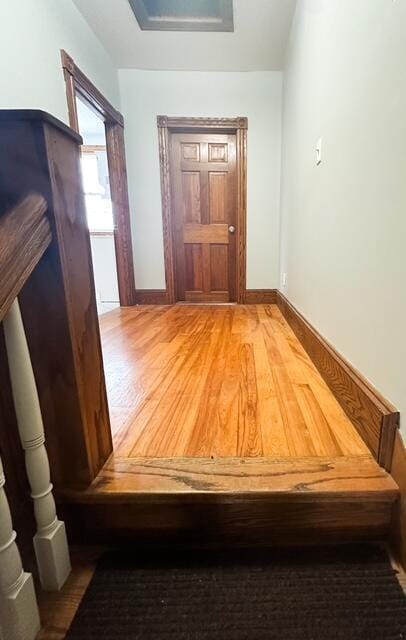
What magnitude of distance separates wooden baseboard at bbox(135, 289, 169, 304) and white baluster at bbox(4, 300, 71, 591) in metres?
2.77

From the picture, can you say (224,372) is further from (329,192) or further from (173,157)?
(173,157)

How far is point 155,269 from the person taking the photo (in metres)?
3.35

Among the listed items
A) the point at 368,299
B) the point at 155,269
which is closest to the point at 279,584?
the point at 368,299

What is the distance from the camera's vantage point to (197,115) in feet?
9.90

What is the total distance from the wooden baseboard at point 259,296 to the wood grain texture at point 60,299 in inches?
105

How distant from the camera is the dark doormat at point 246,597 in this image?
605mm

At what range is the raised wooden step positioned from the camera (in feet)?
2.48

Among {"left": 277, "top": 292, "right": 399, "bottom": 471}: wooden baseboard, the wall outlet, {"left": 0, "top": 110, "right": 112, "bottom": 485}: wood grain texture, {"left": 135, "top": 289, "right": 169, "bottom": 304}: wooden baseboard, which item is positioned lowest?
{"left": 135, "top": 289, "right": 169, "bottom": 304}: wooden baseboard

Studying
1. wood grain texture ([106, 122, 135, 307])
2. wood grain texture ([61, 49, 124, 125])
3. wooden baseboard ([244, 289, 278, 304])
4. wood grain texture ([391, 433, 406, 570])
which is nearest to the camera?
wood grain texture ([391, 433, 406, 570])

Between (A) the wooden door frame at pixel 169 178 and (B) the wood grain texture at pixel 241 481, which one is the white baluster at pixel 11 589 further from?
(A) the wooden door frame at pixel 169 178

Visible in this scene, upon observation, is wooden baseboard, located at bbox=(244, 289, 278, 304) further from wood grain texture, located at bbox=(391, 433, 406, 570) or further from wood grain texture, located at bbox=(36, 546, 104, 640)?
wood grain texture, located at bbox=(36, 546, 104, 640)

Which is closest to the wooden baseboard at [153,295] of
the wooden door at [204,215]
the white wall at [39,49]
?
the wooden door at [204,215]

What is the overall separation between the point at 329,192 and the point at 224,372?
3.07 ft

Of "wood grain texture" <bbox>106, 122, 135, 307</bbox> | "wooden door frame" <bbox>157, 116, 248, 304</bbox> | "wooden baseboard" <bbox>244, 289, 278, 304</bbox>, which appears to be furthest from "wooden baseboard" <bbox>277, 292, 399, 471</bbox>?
"wood grain texture" <bbox>106, 122, 135, 307</bbox>
